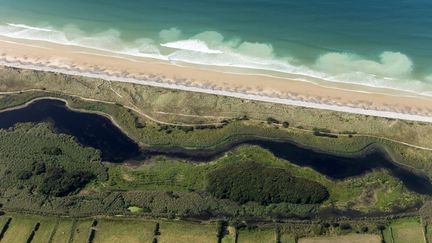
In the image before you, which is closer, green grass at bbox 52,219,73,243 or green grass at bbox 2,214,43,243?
green grass at bbox 52,219,73,243

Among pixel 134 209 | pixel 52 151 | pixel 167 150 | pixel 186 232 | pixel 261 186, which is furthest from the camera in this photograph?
pixel 167 150

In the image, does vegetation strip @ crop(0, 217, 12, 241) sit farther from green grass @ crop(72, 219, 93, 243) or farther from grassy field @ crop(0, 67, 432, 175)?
grassy field @ crop(0, 67, 432, 175)

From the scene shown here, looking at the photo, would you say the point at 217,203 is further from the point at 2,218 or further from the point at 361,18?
the point at 361,18

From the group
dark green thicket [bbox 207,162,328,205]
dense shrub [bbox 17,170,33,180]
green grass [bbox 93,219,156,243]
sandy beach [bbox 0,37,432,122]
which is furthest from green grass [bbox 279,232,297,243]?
dense shrub [bbox 17,170,33,180]

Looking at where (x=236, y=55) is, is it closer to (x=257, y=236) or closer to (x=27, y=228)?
(x=257, y=236)

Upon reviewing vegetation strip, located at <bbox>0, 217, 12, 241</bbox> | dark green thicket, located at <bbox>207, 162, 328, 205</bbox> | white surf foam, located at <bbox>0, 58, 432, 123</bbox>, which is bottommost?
vegetation strip, located at <bbox>0, 217, 12, 241</bbox>

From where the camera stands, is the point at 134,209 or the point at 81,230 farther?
the point at 134,209

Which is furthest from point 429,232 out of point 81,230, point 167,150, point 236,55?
point 81,230
